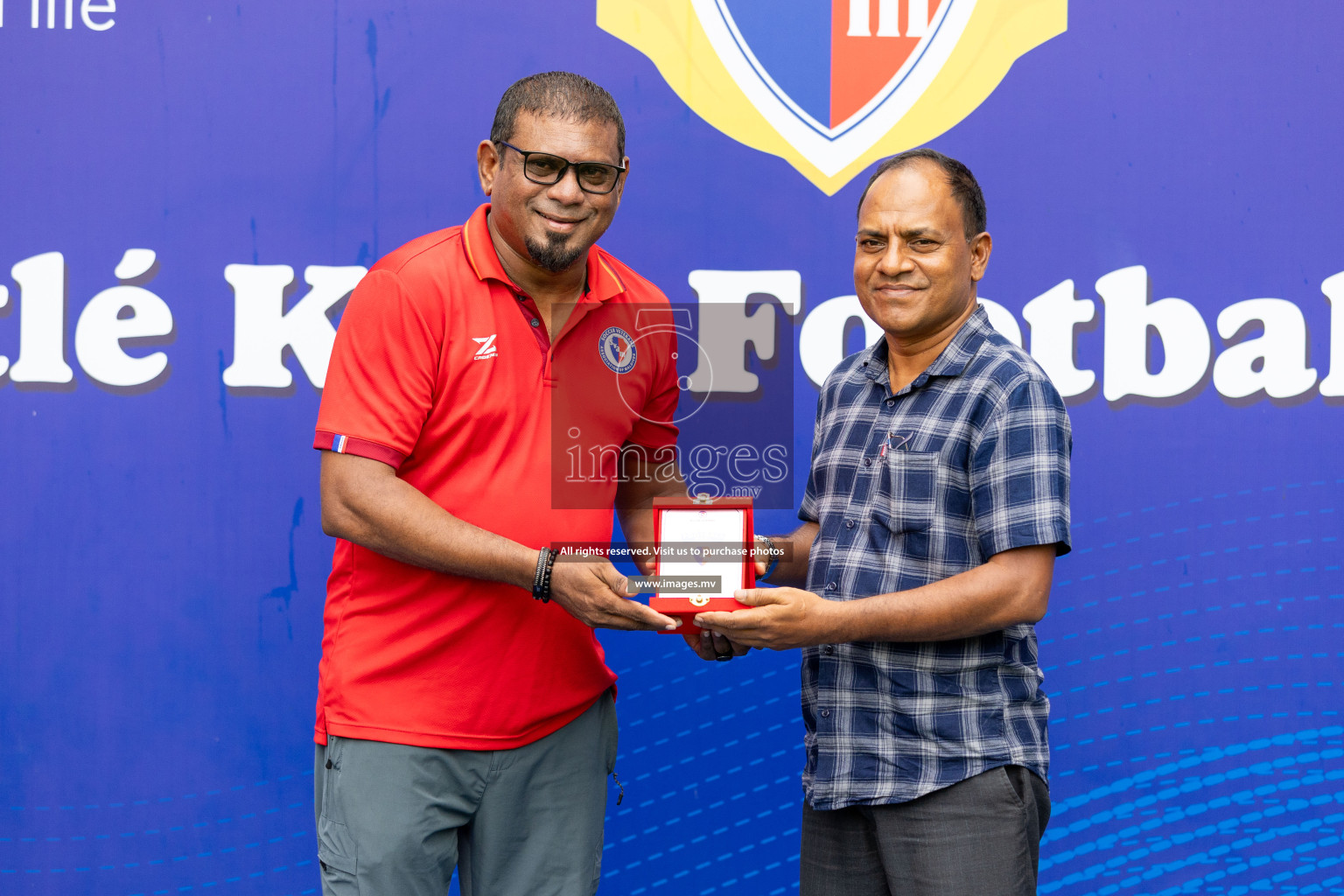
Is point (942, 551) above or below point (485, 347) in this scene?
below

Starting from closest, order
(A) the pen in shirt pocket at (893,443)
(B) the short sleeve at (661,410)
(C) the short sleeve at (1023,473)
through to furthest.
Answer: (C) the short sleeve at (1023,473)
(A) the pen in shirt pocket at (893,443)
(B) the short sleeve at (661,410)

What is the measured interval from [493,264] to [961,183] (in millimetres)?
928

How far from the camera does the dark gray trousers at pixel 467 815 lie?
1991 millimetres

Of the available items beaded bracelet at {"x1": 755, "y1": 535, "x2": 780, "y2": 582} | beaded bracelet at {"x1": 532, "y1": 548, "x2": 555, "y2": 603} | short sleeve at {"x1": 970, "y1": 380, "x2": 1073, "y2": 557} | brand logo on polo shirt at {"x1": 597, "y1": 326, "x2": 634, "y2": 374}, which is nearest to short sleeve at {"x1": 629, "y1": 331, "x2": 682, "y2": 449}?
brand logo on polo shirt at {"x1": 597, "y1": 326, "x2": 634, "y2": 374}

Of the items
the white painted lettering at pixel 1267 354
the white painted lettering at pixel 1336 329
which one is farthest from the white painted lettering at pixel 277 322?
the white painted lettering at pixel 1336 329

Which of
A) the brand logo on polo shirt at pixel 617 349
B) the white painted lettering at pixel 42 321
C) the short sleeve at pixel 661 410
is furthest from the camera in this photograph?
the white painted lettering at pixel 42 321

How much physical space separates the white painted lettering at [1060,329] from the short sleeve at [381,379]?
1717mm

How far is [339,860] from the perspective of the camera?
2.01 metres

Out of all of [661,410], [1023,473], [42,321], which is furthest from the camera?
[42,321]

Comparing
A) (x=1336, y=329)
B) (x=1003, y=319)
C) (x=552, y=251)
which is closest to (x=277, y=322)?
(x=552, y=251)

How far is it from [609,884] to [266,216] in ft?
6.91

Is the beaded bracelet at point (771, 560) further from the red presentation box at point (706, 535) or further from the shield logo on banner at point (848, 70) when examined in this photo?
the shield logo on banner at point (848, 70)

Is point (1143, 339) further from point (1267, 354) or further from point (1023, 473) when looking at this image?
point (1023, 473)

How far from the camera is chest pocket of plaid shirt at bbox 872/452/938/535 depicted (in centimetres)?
179
